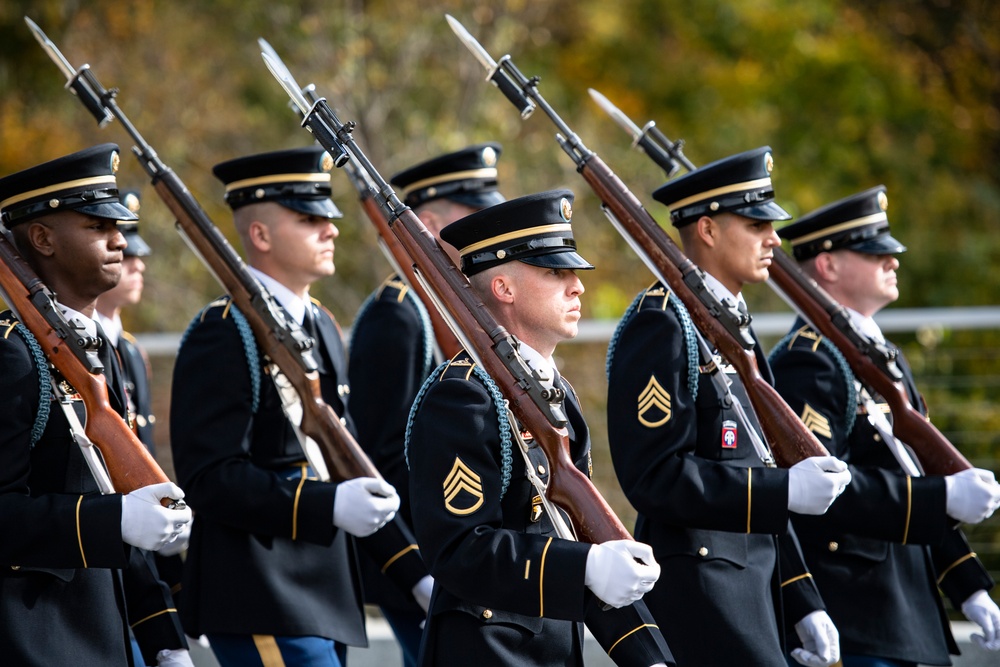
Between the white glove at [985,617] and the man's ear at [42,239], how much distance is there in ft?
12.7

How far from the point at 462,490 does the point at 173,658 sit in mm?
1383

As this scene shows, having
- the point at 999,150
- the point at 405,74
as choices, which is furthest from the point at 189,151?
the point at 999,150

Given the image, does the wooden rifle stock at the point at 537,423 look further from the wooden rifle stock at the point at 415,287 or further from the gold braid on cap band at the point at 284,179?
the wooden rifle stock at the point at 415,287

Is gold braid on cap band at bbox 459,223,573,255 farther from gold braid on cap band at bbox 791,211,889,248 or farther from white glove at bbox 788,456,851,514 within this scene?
gold braid on cap band at bbox 791,211,889,248

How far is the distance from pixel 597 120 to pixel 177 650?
37.9 feet

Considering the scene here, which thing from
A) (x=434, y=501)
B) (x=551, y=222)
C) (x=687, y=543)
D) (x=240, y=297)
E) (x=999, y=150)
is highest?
(x=999, y=150)

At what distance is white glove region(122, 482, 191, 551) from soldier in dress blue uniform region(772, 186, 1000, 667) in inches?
100

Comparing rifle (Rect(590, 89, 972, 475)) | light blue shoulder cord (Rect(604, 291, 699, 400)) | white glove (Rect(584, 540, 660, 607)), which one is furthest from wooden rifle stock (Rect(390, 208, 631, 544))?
rifle (Rect(590, 89, 972, 475))

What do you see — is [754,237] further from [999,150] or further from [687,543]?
[999,150]

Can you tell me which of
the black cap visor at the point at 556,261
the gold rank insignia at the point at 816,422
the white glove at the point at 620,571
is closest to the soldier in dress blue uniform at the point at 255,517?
the black cap visor at the point at 556,261

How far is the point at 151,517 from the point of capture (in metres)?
3.79

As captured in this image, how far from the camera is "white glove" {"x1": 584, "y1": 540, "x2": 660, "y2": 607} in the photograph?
136 inches

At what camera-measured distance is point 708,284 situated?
4.89 metres

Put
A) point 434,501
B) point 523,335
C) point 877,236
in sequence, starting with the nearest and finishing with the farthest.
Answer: point 434,501 → point 523,335 → point 877,236
